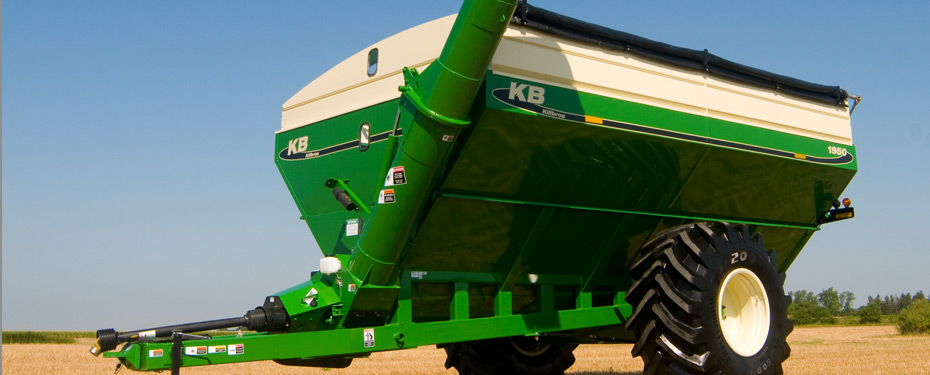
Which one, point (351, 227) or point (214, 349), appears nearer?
point (214, 349)

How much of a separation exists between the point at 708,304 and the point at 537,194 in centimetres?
169

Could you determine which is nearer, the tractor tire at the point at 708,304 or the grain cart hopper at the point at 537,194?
the grain cart hopper at the point at 537,194

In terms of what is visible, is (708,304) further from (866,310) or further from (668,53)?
(866,310)

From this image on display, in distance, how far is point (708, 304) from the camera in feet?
22.2

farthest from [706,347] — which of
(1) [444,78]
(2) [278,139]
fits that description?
(2) [278,139]

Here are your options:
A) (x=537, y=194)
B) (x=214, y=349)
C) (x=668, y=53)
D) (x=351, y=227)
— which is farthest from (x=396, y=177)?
(x=668, y=53)

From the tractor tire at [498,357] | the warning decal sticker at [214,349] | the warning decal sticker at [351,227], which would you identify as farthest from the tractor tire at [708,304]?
the warning decal sticker at [214,349]

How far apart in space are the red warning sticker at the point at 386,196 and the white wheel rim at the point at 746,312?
332 centimetres

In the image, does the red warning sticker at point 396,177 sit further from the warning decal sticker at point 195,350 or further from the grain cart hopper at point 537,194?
the warning decal sticker at point 195,350

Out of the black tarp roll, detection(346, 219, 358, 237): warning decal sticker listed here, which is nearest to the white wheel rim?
the black tarp roll

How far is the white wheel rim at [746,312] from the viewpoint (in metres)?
7.41

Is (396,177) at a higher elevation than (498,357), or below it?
higher

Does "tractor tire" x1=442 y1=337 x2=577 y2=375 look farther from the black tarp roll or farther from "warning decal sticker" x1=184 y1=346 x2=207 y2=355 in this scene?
"warning decal sticker" x1=184 y1=346 x2=207 y2=355

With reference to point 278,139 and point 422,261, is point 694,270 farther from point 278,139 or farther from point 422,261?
point 278,139
